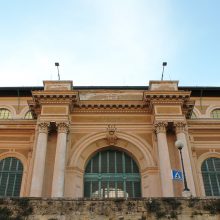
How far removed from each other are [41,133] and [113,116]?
596cm

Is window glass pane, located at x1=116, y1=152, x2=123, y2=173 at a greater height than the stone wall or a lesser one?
greater

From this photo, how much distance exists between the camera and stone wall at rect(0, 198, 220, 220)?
14.3 m

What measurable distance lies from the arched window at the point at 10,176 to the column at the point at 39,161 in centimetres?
338

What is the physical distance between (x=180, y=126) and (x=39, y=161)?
35.3 feet

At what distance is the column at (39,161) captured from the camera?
24.8m

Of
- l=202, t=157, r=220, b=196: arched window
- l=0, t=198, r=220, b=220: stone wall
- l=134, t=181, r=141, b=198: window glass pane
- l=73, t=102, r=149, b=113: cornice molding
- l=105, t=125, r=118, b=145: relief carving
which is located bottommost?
l=0, t=198, r=220, b=220: stone wall

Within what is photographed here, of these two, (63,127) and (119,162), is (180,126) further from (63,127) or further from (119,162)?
(63,127)

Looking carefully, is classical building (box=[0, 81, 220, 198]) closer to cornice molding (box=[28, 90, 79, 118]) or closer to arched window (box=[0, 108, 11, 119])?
cornice molding (box=[28, 90, 79, 118])

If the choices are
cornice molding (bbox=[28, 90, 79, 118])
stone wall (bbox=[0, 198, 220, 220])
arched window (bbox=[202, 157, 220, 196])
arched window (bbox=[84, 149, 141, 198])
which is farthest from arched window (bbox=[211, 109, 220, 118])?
stone wall (bbox=[0, 198, 220, 220])

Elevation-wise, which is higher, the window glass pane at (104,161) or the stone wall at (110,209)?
the window glass pane at (104,161)

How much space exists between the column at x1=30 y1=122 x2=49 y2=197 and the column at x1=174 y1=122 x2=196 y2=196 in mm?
9905

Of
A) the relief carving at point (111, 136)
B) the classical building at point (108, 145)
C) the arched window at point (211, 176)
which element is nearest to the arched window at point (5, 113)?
the classical building at point (108, 145)

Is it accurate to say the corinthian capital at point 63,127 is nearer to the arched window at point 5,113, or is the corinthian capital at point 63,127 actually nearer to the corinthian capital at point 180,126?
the corinthian capital at point 180,126

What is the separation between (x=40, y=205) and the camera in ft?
47.7
